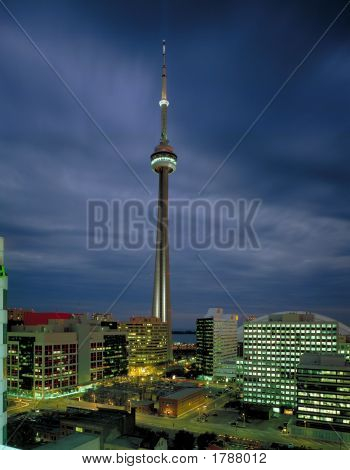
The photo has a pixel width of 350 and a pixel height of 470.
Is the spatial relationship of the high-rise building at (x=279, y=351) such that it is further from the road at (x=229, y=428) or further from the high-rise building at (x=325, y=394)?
the high-rise building at (x=325, y=394)

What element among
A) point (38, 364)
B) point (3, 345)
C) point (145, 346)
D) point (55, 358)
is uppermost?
point (3, 345)

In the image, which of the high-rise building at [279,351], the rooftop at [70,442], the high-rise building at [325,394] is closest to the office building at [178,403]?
the high-rise building at [279,351]

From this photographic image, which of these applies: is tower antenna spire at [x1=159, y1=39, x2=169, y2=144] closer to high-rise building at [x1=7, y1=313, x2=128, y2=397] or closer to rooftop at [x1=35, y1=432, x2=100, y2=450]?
high-rise building at [x1=7, y1=313, x2=128, y2=397]

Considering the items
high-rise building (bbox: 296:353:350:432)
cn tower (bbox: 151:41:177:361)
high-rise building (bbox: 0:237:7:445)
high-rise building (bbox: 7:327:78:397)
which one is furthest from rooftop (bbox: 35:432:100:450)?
cn tower (bbox: 151:41:177:361)

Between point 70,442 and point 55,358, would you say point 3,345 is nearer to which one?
point 70,442

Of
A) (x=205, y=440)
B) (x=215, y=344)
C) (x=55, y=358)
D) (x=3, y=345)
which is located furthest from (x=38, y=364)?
(x=3, y=345)

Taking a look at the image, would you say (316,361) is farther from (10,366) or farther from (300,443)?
(10,366)
